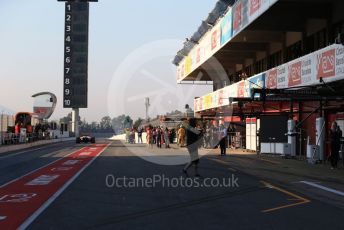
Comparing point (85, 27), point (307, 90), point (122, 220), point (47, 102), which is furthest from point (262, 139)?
point (85, 27)

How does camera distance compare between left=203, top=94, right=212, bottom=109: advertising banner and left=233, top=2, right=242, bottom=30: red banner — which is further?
left=203, top=94, right=212, bottom=109: advertising banner

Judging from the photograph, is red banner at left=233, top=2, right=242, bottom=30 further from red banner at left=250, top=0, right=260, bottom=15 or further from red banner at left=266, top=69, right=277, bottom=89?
red banner at left=266, top=69, right=277, bottom=89

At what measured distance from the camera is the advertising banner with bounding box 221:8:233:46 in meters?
33.2

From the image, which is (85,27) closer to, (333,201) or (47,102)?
(47,102)

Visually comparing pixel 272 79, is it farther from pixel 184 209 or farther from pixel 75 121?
pixel 75 121

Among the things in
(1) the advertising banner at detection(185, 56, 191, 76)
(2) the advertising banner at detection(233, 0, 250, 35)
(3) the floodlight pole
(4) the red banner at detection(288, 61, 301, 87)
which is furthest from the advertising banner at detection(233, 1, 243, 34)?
(3) the floodlight pole

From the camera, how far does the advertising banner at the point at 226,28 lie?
33.2m

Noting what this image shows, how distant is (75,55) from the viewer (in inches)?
3583

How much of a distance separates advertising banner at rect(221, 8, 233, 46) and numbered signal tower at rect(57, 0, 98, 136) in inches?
2283

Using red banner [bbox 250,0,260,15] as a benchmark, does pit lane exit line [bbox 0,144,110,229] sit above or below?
below

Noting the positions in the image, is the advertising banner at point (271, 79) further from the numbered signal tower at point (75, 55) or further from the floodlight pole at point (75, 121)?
the floodlight pole at point (75, 121)

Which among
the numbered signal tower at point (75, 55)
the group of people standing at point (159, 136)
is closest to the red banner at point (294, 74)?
the group of people standing at point (159, 136)

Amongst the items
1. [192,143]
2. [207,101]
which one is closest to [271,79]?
[192,143]

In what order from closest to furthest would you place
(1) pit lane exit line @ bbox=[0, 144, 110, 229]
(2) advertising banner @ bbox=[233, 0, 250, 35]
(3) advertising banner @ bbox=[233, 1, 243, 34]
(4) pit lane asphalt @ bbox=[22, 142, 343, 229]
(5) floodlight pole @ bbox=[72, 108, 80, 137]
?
(4) pit lane asphalt @ bbox=[22, 142, 343, 229] → (1) pit lane exit line @ bbox=[0, 144, 110, 229] → (2) advertising banner @ bbox=[233, 0, 250, 35] → (3) advertising banner @ bbox=[233, 1, 243, 34] → (5) floodlight pole @ bbox=[72, 108, 80, 137]
